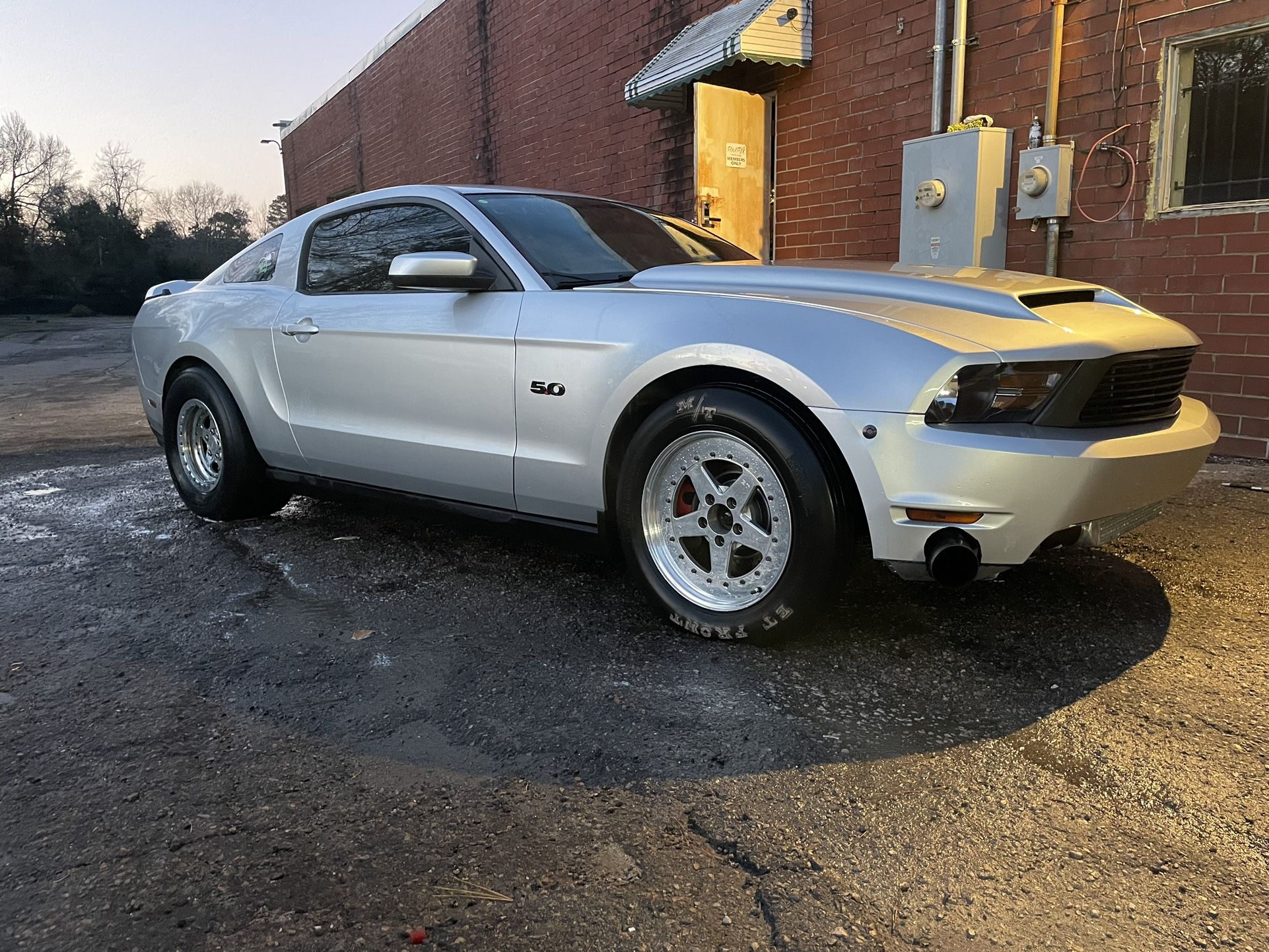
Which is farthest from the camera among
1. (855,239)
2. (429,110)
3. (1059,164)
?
(429,110)

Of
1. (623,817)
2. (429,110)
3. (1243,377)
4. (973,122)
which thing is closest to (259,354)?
(623,817)

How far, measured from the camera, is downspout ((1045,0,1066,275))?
21.9 feet

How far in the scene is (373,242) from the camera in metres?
4.36

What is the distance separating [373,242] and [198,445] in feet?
5.42

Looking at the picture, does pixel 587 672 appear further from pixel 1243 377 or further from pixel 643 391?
pixel 1243 377

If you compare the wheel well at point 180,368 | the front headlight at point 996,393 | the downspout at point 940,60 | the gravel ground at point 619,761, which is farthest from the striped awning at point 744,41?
the front headlight at point 996,393

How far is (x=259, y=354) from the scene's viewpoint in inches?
182

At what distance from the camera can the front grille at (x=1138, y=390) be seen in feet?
9.21

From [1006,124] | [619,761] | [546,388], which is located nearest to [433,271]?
[546,388]

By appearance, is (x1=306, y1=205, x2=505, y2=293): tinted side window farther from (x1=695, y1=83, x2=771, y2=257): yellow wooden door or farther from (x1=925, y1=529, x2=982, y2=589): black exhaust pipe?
(x1=695, y1=83, x2=771, y2=257): yellow wooden door

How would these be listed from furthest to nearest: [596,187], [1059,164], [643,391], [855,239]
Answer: [596,187], [855,239], [1059,164], [643,391]

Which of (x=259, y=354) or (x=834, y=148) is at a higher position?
(x=834, y=148)

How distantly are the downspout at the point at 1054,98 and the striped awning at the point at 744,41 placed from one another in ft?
8.47

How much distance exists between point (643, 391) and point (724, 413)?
14.2 inches
